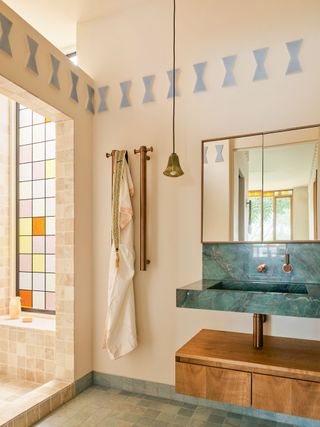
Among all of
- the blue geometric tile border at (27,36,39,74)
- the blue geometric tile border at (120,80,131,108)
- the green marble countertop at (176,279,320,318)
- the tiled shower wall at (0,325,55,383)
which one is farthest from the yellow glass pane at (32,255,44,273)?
the green marble countertop at (176,279,320,318)

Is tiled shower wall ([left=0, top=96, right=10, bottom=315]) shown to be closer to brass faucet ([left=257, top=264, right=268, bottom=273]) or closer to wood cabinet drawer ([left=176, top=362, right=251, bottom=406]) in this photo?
wood cabinet drawer ([left=176, top=362, right=251, bottom=406])

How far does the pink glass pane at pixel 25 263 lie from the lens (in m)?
3.69

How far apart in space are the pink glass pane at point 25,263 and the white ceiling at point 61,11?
2.27m

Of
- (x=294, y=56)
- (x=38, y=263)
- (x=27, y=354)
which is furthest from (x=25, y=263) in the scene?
(x=294, y=56)

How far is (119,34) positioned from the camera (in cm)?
300

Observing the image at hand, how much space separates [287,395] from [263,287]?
735 mm

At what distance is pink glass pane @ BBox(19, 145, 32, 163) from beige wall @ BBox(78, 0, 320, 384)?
109cm

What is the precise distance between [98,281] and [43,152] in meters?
1.58

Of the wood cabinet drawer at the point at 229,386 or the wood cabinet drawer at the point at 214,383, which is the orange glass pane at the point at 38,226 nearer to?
the wood cabinet drawer at the point at 214,383

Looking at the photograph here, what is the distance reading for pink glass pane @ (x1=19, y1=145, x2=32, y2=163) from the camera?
3.75m

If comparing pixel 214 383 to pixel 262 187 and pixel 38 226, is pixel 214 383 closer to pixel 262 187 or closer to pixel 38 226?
pixel 262 187

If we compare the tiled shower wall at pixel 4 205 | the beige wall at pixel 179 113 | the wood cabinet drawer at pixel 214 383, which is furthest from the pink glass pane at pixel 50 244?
the wood cabinet drawer at pixel 214 383

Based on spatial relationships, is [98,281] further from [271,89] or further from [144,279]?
[271,89]

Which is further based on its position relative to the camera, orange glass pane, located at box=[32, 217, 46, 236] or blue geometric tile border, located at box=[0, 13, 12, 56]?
orange glass pane, located at box=[32, 217, 46, 236]
